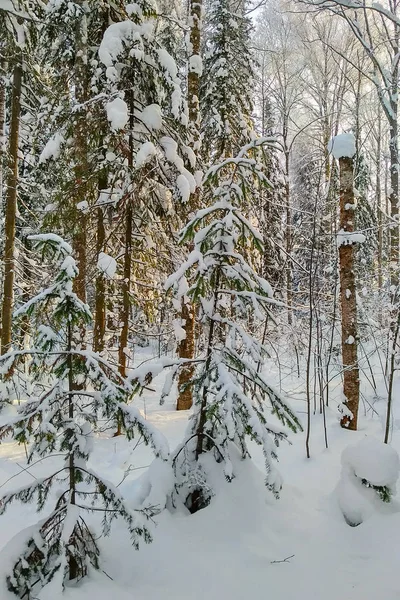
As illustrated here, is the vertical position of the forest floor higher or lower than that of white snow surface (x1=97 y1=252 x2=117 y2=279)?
lower

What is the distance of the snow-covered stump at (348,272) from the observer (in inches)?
227

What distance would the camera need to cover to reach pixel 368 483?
3.80 meters

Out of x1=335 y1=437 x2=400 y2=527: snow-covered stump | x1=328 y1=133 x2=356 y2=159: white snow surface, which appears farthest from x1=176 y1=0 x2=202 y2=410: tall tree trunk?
x1=335 y1=437 x2=400 y2=527: snow-covered stump

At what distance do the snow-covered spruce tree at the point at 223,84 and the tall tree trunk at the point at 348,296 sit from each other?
564 centimetres

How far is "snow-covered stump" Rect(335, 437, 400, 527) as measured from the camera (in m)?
3.67

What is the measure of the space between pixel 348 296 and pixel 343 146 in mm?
2174

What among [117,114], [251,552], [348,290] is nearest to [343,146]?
[348,290]

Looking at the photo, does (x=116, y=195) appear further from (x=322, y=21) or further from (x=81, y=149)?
(x=322, y=21)

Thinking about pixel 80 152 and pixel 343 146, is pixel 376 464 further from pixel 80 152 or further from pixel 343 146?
pixel 80 152

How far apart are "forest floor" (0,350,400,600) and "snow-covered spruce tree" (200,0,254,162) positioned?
9147 mm

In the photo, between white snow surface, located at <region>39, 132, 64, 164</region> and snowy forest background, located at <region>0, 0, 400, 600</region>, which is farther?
white snow surface, located at <region>39, 132, 64, 164</region>

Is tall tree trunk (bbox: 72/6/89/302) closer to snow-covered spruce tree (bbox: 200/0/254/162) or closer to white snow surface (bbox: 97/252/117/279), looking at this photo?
white snow surface (bbox: 97/252/117/279)

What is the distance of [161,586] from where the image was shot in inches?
109

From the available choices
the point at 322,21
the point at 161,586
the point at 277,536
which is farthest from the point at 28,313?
the point at 322,21
